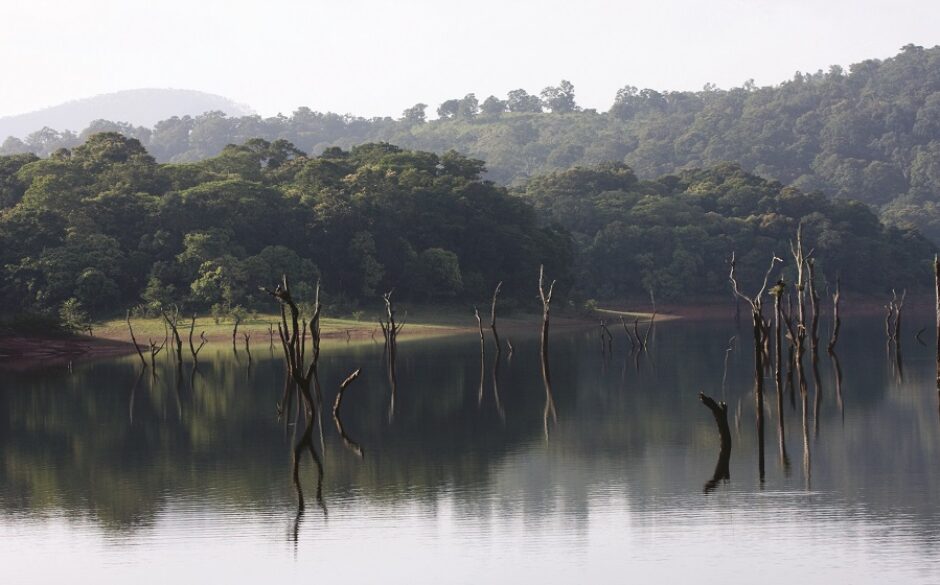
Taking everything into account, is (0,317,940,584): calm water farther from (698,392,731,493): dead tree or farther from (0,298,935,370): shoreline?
(0,298,935,370): shoreline

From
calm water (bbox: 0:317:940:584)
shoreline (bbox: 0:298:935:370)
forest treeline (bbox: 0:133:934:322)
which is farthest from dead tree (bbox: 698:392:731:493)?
forest treeline (bbox: 0:133:934:322)

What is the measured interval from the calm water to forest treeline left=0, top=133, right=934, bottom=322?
34125mm

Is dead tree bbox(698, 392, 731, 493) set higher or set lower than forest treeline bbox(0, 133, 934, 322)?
lower

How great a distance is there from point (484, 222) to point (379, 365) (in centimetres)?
4057

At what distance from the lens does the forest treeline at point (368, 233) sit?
86.2 m

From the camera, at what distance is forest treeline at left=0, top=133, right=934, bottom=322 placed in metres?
86.2

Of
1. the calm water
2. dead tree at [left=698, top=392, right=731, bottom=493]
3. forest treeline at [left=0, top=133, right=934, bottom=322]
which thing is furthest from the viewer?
forest treeline at [left=0, top=133, right=934, bottom=322]

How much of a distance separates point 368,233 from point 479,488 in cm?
6661

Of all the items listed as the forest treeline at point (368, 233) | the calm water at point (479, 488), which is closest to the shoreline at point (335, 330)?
the forest treeline at point (368, 233)

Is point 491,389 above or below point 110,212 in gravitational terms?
below

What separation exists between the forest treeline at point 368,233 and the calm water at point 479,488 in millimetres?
34125

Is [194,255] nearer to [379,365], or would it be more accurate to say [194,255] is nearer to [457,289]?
[457,289]

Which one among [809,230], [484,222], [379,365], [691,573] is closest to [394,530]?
[691,573]

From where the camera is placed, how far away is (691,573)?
2114 cm
